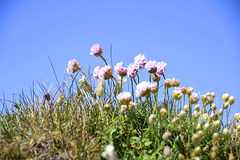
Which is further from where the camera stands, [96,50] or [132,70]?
[96,50]

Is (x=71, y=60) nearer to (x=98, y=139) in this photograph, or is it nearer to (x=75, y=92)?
(x=75, y=92)

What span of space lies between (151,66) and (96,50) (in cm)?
76

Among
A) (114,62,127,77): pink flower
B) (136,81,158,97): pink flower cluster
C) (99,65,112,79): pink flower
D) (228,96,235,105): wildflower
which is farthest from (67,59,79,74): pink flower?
(228,96,235,105): wildflower

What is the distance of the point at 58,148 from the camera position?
2.34 m

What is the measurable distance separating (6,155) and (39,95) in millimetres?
1550

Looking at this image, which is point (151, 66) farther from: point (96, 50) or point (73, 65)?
point (73, 65)

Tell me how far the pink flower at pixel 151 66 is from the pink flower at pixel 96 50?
693 mm

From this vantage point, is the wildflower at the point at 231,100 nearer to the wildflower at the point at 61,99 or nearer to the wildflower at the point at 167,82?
the wildflower at the point at 167,82

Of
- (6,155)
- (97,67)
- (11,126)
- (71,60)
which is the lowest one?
(6,155)

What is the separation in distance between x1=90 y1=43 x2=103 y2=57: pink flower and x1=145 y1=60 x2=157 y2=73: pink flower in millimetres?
693

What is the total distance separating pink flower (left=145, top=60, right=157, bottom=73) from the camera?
256 cm

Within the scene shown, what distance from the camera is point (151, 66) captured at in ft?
8.39

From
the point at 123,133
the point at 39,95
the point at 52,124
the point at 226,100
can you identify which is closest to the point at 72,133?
the point at 52,124

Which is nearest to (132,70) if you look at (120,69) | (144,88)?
(120,69)
